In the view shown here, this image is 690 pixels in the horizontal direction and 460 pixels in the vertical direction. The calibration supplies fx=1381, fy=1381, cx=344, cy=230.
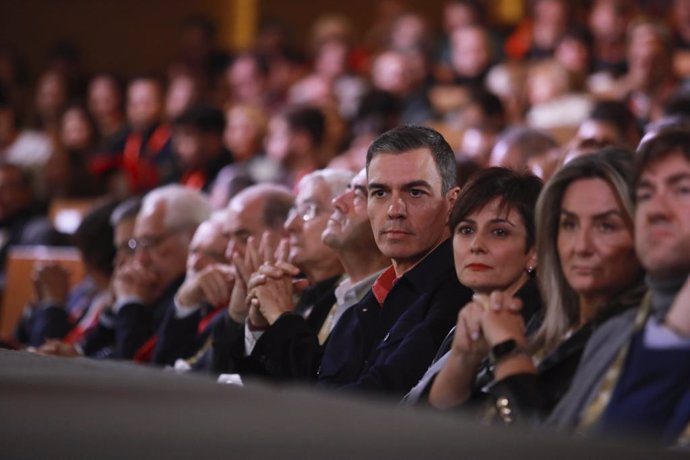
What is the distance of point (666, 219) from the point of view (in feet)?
7.97

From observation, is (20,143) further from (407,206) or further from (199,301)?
(407,206)

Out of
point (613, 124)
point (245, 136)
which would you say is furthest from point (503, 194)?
point (245, 136)

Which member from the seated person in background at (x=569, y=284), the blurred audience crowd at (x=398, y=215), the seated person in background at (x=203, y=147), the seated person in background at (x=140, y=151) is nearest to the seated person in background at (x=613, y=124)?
the blurred audience crowd at (x=398, y=215)

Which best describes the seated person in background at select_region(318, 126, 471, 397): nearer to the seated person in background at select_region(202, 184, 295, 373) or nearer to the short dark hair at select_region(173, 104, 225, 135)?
the seated person in background at select_region(202, 184, 295, 373)

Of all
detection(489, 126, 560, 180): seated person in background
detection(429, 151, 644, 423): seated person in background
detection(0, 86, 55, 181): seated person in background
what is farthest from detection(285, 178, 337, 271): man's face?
detection(0, 86, 55, 181): seated person in background

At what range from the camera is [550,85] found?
22.6 ft

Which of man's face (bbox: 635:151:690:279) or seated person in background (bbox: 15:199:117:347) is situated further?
seated person in background (bbox: 15:199:117:347)

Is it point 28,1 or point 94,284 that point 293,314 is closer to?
point 94,284

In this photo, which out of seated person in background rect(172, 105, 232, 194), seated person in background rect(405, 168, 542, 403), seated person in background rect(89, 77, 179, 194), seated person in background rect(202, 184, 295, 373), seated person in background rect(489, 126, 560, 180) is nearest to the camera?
seated person in background rect(405, 168, 542, 403)

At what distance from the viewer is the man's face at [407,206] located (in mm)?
3426

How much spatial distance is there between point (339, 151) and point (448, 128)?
0.57 m

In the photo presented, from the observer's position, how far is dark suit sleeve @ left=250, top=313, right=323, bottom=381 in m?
3.61

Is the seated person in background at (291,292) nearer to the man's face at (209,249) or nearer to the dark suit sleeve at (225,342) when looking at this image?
the dark suit sleeve at (225,342)

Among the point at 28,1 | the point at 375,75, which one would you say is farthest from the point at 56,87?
the point at 375,75
